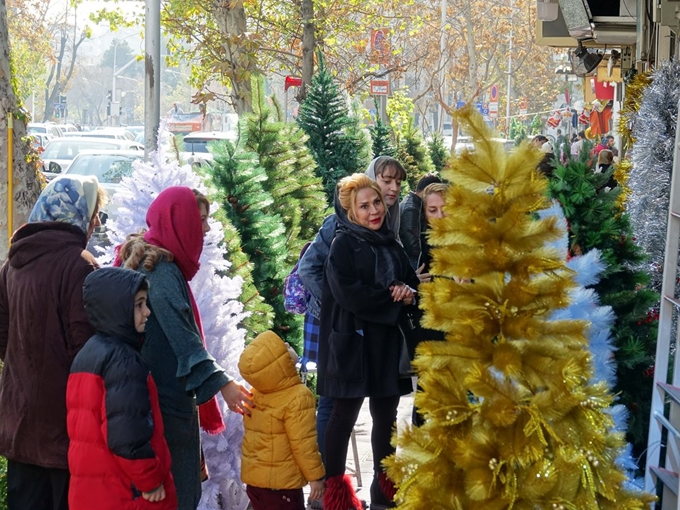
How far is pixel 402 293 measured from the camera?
5.26 meters

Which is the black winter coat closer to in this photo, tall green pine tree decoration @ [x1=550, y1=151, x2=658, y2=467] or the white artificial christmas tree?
the white artificial christmas tree

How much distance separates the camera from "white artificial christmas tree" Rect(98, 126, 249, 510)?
210 inches

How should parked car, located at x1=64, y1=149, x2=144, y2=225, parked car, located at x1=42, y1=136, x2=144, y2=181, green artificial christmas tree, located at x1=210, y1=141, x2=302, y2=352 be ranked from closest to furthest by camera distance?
green artificial christmas tree, located at x1=210, y1=141, x2=302, y2=352 → parked car, located at x1=64, y1=149, x2=144, y2=225 → parked car, located at x1=42, y1=136, x2=144, y2=181

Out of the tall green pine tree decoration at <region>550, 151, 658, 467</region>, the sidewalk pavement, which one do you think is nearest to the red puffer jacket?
the sidewalk pavement

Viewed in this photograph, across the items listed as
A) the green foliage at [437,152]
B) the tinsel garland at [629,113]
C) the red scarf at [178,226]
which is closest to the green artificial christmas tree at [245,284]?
the red scarf at [178,226]

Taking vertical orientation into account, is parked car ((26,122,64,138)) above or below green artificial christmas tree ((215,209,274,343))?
above

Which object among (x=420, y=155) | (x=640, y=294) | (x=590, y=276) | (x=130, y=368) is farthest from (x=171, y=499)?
(x=420, y=155)

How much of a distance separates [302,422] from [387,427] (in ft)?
3.54

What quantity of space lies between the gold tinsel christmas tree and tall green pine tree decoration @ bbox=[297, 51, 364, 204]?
28.1 ft

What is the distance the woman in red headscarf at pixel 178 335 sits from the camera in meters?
4.10

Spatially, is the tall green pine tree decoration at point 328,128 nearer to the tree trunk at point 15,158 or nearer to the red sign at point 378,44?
the tree trunk at point 15,158

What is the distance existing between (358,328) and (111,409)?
1972 millimetres

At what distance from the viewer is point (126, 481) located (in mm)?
3705

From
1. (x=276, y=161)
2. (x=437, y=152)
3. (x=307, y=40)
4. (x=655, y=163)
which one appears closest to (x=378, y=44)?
(x=307, y=40)
